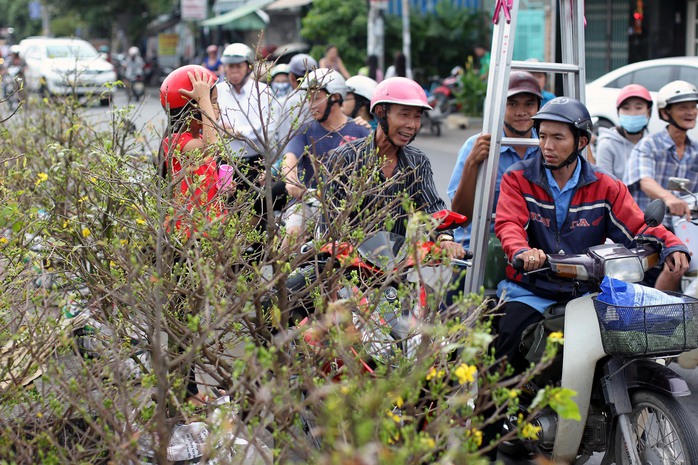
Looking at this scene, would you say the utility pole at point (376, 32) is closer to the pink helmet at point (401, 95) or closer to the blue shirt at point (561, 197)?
the pink helmet at point (401, 95)

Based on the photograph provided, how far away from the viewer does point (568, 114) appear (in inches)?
162

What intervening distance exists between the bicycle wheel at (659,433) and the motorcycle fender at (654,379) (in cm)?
3

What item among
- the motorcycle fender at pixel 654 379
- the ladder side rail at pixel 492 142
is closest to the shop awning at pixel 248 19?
the ladder side rail at pixel 492 142

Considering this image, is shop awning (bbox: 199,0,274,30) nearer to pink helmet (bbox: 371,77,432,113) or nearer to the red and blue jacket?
pink helmet (bbox: 371,77,432,113)

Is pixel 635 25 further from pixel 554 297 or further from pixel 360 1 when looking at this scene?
pixel 554 297

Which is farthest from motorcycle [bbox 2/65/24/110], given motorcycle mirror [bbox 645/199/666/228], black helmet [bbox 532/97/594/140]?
motorcycle mirror [bbox 645/199/666/228]

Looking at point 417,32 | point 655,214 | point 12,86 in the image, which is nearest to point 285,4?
point 417,32

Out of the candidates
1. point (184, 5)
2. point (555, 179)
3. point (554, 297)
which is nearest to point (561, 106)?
point (555, 179)

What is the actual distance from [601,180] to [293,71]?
4929mm

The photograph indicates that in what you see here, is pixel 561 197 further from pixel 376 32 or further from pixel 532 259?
pixel 376 32

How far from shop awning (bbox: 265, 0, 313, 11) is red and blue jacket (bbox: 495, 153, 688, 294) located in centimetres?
2587

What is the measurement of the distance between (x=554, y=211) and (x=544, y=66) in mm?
724

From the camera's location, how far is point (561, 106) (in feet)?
13.6

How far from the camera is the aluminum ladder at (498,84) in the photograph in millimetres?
4336
